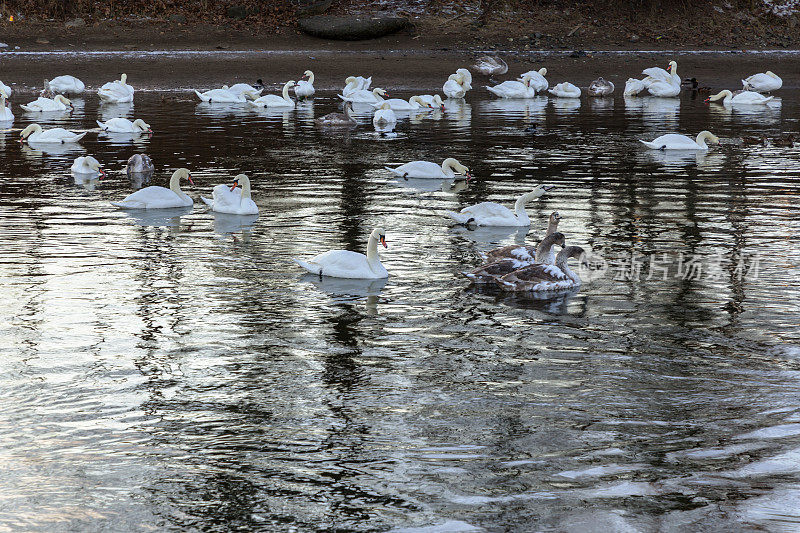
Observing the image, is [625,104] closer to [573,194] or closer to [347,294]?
[573,194]

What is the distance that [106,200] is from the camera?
55.9ft

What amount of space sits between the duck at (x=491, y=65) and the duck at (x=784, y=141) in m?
14.2

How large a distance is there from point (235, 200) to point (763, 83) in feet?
84.2

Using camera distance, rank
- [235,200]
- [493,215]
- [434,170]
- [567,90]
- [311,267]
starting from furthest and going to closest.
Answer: [567,90], [434,170], [235,200], [493,215], [311,267]

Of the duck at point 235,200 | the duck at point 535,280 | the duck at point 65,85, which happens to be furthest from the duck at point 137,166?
the duck at point 65,85

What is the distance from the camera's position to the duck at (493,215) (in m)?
14.7

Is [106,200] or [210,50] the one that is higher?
[210,50]

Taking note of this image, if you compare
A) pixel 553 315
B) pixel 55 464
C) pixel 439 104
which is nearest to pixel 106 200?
pixel 553 315

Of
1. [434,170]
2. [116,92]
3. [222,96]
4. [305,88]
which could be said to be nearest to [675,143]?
[434,170]

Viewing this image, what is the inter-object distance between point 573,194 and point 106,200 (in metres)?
8.26

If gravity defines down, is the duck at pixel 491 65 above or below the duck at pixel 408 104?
above

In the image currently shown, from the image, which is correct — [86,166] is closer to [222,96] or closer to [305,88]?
[222,96]

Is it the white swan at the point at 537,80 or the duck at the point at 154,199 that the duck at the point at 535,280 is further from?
the white swan at the point at 537,80

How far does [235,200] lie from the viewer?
15.7 m
